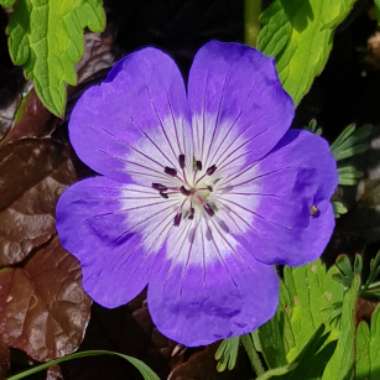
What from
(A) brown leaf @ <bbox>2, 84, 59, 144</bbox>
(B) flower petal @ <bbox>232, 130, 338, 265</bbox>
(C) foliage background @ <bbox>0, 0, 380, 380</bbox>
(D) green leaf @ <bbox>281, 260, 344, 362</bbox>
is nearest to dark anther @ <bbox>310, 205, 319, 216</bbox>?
(B) flower petal @ <bbox>232, 130, 338, 265</bbox>

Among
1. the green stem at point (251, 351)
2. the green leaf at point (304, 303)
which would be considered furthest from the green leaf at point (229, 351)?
the green leaf at point (304, 303)

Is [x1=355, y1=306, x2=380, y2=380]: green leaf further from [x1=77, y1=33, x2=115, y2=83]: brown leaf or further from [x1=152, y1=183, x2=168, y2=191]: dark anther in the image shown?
[x1=77, y1=33, x2=115, y2=83]: brown leaf

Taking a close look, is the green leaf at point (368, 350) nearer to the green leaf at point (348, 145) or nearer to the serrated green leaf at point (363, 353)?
the serrated green leaf at point (363, 353)

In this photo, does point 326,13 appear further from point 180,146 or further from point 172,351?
point 172,351

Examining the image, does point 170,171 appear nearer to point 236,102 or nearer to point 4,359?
point 236,102

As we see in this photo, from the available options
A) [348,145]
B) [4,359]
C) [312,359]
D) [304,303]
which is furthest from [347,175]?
[4,359]

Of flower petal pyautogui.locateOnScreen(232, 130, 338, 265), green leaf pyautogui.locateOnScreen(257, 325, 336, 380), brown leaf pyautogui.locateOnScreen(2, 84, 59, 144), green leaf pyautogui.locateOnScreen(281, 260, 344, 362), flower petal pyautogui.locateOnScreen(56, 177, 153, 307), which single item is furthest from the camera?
brown leaf pyautogui.locateOnScreen(2, 84, 59, 144)
